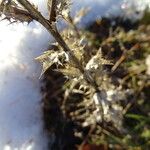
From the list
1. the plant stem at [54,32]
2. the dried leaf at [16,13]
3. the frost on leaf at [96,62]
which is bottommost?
the frost on leaf at [96,62]

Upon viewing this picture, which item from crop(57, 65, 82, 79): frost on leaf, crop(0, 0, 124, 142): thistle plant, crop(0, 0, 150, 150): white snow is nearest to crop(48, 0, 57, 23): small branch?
crop(0, 0, 124, 142): thistle plant

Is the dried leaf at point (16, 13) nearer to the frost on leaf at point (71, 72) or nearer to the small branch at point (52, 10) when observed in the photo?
the small branch at point (52, 10)

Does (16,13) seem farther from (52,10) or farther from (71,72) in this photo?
(71,72)

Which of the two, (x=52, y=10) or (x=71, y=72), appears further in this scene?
(x=71, y=72)

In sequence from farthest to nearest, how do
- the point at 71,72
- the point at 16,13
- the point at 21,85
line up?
the point at 21,85
the point at 71,72
the point at 16,13

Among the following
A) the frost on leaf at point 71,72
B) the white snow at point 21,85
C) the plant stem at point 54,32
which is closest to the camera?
the plant stem at point 54,32

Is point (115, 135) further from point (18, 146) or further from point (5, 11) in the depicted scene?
point (5, 11)

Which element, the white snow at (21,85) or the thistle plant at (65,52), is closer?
the thistle plant at (65,52)

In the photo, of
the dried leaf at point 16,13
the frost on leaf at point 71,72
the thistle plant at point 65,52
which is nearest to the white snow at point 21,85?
the thistle plant at point 65,52

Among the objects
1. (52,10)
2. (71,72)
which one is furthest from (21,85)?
(52,10)

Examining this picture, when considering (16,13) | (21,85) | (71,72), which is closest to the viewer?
(16,13)
